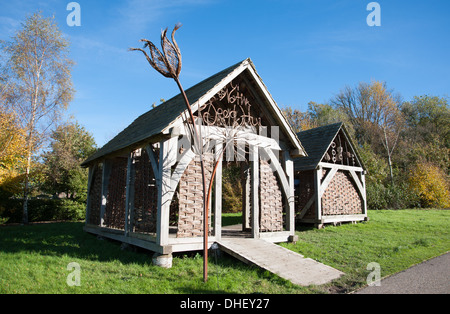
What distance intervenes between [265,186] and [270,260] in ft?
8.76

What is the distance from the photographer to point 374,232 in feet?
37.1

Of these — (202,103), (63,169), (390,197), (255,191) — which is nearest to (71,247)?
(255,191)

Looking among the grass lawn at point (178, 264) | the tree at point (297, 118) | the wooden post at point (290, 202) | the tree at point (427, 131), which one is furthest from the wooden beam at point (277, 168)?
the tree at point (297, 118)

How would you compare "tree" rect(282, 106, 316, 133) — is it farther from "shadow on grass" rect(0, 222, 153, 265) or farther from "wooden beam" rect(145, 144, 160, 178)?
"wooden beam" rect(145, 144, 160, 178)

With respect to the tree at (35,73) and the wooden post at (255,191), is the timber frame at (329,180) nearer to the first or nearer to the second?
the wooden post at (255,191)

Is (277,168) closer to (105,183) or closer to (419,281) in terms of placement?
(419,281)

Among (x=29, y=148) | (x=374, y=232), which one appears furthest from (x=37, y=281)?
(x=29, y=148)

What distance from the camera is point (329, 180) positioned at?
12953 millimetres

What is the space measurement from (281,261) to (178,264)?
2.28 m

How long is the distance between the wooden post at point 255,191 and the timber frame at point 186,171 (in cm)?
3

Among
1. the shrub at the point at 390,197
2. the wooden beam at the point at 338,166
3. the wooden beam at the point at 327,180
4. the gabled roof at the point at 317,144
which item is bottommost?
the shrub at the point at 390,197

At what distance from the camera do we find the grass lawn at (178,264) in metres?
5.20

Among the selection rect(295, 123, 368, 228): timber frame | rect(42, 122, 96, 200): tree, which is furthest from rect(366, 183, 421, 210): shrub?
rect(42, 122, 96, 200): tree
